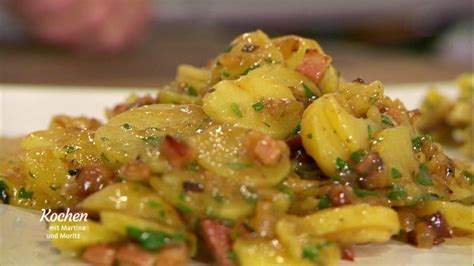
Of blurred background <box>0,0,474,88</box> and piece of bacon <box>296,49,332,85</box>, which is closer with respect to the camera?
piece of bacon <box>296,49,332,85</box>

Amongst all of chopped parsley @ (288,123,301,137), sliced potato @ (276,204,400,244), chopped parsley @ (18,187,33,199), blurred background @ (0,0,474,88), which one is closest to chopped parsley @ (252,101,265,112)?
chopped parsley @ (288,123,301,137)

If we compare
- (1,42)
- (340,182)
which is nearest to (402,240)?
(340,182)

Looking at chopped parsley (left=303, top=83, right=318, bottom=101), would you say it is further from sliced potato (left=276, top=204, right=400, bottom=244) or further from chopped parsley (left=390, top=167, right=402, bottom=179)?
sliced potato (left=276, top=204, right=400, bottom=244)

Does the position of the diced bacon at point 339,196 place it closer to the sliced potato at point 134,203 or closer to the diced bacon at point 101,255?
the sliced potato at point 134,203

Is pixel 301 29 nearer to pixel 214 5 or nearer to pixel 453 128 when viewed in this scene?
pixel 214 5

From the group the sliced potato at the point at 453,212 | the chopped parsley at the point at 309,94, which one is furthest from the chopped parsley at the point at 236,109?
the sliced potato at the point at 453,212

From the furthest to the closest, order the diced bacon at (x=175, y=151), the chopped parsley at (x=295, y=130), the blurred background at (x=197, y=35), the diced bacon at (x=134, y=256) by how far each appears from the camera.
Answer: the blurred background at (x=197, y=35), the chopped parsley at (x=295, y=130), the diced bacon at (x=175, y=151), the diced bacon at (x=134, y=256)
